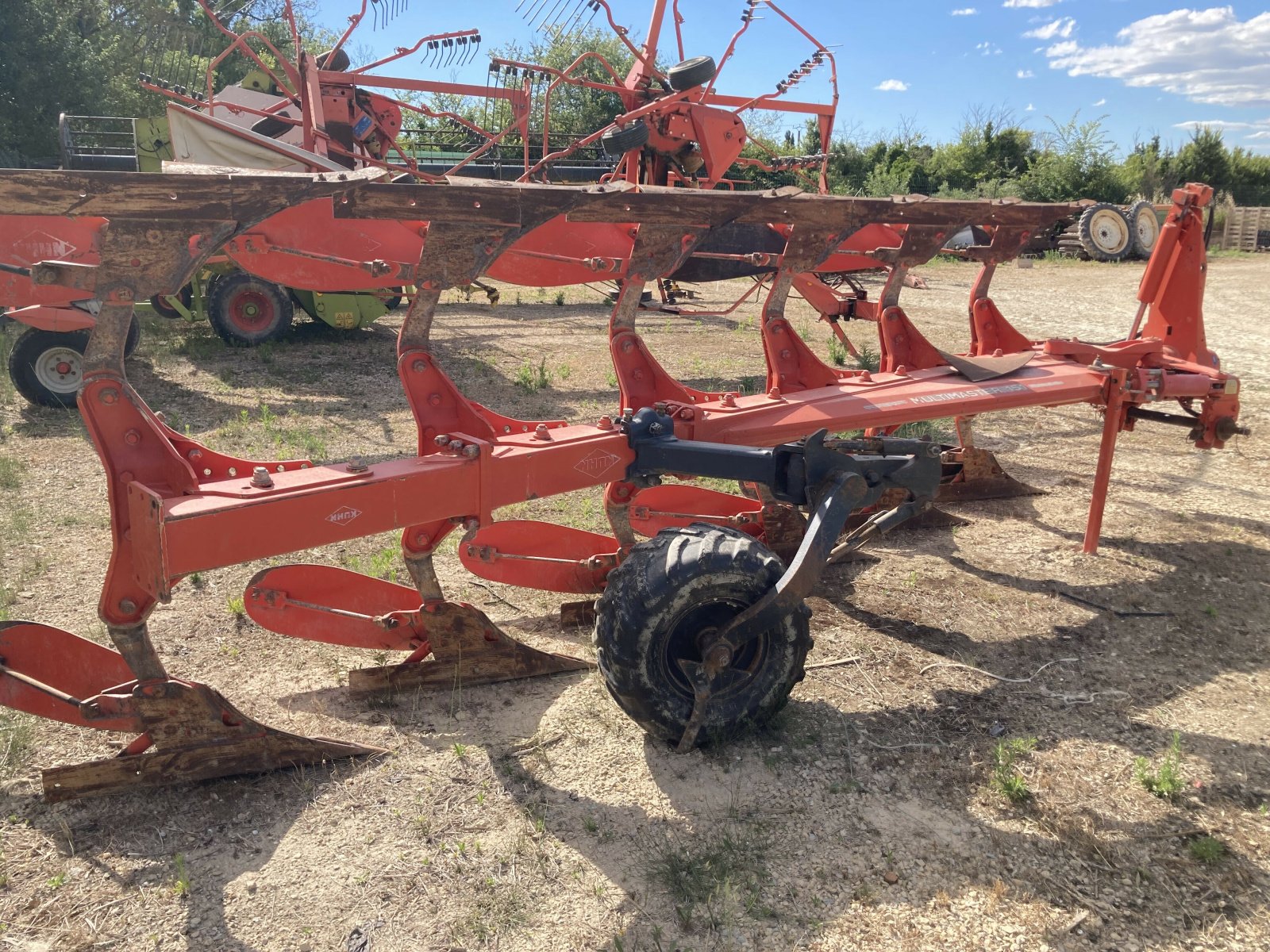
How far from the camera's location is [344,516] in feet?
9.55

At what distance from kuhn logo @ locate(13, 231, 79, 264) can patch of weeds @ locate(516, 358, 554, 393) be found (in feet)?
12.1

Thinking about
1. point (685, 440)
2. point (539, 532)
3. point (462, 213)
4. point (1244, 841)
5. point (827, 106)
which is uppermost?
point (827, 106)

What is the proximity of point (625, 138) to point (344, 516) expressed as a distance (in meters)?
6.41

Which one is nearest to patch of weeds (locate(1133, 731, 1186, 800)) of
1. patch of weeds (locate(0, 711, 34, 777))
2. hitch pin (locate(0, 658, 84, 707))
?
hitch pin (locate(0, 658, 84, 707))

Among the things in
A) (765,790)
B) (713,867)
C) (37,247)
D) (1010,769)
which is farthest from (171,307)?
(1010,769)

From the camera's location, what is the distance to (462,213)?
318 centimetres

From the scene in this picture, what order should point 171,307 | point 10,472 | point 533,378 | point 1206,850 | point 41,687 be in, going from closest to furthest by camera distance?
point 1206,850 < point 41,687 < point 10,472 < point 533,378 < point 171,307

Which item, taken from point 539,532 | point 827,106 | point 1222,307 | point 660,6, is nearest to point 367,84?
point 660,6

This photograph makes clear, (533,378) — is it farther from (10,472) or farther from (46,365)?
(10,472)

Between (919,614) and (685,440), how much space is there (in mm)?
1484

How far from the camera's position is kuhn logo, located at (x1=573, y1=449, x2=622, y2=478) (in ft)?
11.3

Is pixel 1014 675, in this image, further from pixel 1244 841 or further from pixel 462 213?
pixel 462 213

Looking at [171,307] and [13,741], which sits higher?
[171,307]

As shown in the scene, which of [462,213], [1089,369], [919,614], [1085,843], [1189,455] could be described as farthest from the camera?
[1189,455]
